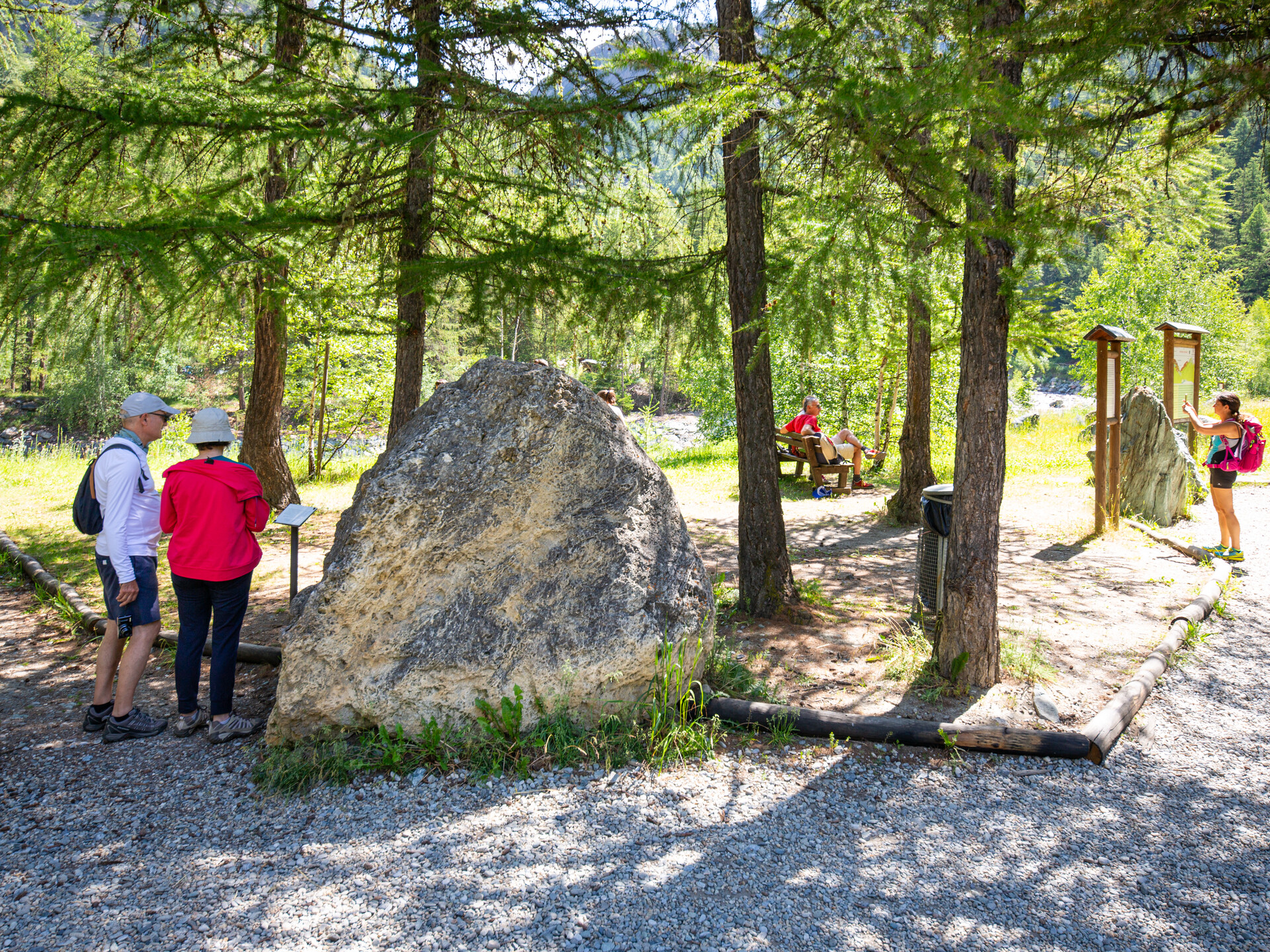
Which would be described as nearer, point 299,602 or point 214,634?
point 214,634

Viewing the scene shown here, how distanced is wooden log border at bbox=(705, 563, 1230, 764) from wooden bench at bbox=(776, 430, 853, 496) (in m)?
6.58

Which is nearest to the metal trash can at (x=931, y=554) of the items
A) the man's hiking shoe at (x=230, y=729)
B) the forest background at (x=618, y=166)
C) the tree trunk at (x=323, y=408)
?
the forest background at (x=618, y=166)

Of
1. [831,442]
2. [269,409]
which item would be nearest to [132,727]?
[269,409]

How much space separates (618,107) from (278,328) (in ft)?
16.7

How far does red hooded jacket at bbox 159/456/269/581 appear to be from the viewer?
3.72 m

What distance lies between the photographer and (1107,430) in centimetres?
793

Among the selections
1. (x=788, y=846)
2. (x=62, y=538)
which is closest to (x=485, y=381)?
(x=788, y=846)

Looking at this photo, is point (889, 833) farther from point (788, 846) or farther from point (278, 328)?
point (278, 328)

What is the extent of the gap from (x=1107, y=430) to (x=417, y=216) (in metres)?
7.35

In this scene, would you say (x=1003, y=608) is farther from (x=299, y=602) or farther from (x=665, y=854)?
(x=299, y=602)

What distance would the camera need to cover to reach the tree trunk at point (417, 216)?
4879 millimetres

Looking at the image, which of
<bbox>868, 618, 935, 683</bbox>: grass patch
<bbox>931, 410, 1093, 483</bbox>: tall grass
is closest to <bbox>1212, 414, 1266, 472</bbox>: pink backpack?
<bbox>931, 410, 1093, 483</bbox>: tall grass

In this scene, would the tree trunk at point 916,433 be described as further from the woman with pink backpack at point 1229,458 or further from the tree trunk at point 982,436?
the tree trunk at point 982,436

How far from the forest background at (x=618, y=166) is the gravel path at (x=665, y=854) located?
119 centimetres
